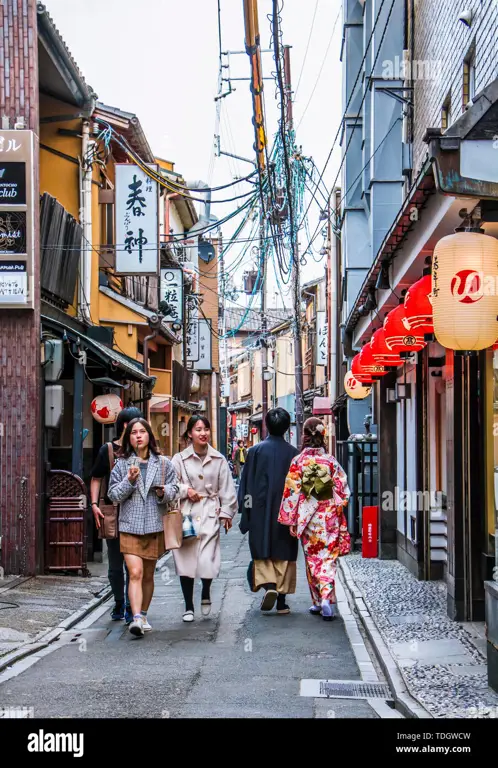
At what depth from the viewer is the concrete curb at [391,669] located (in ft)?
20.7

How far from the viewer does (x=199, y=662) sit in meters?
8.01

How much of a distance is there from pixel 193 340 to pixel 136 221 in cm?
1969

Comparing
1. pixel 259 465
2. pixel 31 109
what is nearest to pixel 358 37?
pixel 31 109

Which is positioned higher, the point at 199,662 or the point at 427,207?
the point at 427,207

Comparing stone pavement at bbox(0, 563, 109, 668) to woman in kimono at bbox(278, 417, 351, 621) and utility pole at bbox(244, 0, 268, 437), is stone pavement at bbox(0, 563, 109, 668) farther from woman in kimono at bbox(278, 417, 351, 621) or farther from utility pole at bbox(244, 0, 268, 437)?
utility pole at bbox(244, 0, 268, 437)

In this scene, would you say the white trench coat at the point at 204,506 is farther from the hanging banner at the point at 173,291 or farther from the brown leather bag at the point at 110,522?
the hanging banner at the point at 173,291

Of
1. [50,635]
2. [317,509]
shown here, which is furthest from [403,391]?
[50,635]

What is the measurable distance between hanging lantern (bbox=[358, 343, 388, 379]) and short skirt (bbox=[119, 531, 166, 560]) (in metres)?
5.19

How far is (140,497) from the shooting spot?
9312 mm

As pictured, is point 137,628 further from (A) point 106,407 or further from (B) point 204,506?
(A) point 106,407

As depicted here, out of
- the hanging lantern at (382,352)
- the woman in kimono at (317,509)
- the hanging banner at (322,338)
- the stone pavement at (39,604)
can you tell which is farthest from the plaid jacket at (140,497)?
the hanging banner at (322,338)
